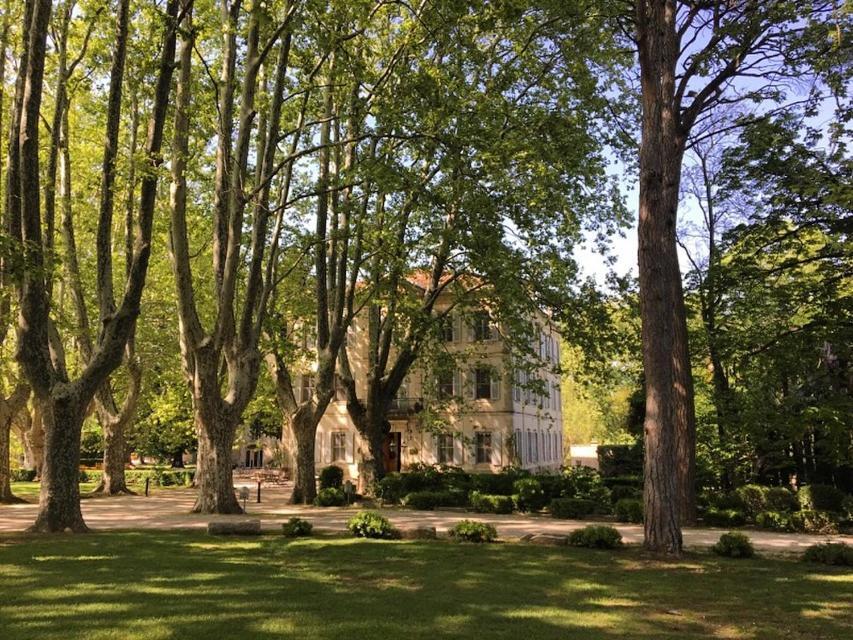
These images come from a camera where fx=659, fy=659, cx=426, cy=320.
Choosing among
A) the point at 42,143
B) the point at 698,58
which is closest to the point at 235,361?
the point at 42,143

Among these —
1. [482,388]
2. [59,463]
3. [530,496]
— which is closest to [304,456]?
[530,496]

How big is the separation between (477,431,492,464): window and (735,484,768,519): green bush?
18.1m

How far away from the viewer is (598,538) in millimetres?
11867

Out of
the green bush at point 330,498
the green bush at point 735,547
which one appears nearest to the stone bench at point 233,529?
the green bush at point 330,498

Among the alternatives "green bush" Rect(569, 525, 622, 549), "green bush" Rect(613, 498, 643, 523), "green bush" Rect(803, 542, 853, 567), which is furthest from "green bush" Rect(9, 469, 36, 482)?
"green bush" Rect(803, 542, 853, 567)

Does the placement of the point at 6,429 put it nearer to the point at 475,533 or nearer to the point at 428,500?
the point at 428,500

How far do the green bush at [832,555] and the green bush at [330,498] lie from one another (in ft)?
41.5

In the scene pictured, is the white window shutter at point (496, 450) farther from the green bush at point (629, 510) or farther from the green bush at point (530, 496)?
the green bush at point (629, 510)

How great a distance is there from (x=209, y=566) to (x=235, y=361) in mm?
7306

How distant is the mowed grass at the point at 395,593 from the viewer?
6.33 m

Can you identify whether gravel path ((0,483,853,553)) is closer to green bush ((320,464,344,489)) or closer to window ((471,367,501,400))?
green bush ((320,464,344,489))

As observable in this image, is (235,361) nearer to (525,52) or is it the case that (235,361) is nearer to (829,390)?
(525,52)

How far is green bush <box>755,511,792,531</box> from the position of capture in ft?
52.0

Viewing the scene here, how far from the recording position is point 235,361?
16.1 m
